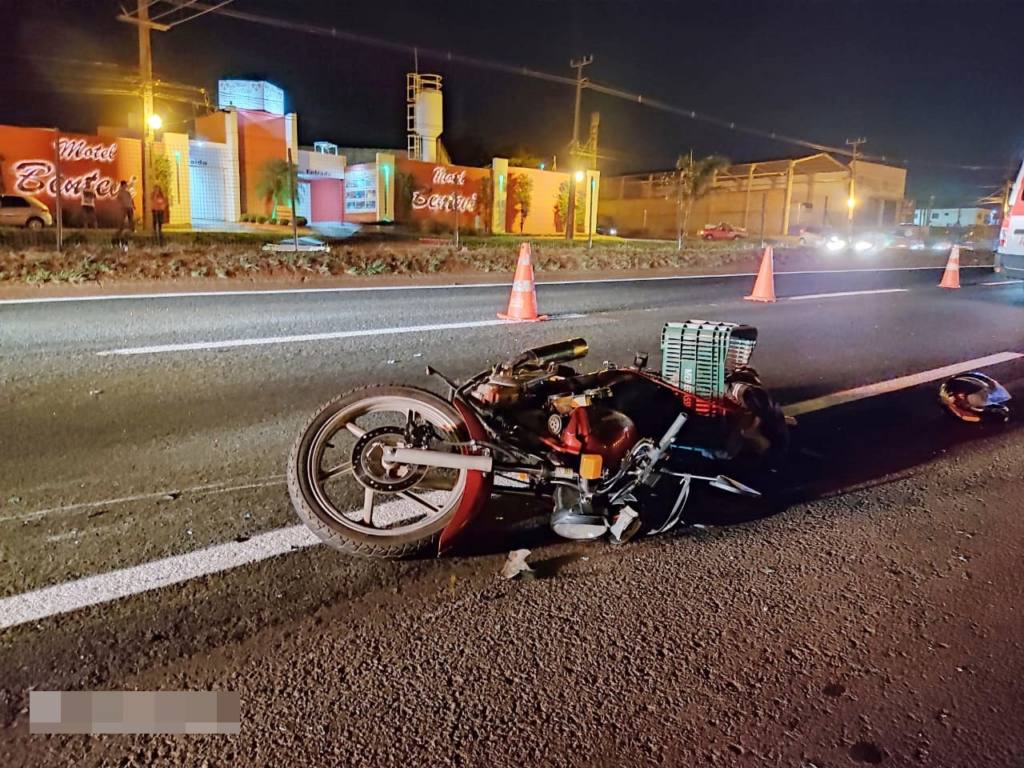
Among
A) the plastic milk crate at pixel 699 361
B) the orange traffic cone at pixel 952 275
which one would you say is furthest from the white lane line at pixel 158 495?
the orange traffic cone at pixel 952 275

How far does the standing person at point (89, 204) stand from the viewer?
88.4 ft

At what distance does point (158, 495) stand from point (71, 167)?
29.7 m

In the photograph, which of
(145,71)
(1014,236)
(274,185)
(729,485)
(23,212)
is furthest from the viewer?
(274,185)

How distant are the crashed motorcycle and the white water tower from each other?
5144 centimetres

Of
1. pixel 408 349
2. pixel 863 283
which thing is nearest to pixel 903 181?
pixel 863 283

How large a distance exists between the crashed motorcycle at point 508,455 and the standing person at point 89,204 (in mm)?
26115

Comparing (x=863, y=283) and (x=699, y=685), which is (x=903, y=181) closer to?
(x=863, y=283)

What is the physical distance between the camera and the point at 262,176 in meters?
39.3

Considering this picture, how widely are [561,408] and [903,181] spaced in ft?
254

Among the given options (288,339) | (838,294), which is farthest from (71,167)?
(838,294)

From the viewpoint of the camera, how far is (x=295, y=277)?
1520 cm

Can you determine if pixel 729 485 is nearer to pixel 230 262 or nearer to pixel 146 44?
pixel 230 262

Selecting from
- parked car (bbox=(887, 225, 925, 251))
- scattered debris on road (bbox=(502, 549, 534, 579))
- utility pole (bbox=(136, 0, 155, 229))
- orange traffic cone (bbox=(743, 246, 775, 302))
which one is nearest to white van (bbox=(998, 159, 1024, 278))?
orange traffic cone (bbox=(743, 246, 775, 302))

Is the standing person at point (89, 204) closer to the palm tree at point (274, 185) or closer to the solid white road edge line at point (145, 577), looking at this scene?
the palm tree at point (274, 185)
